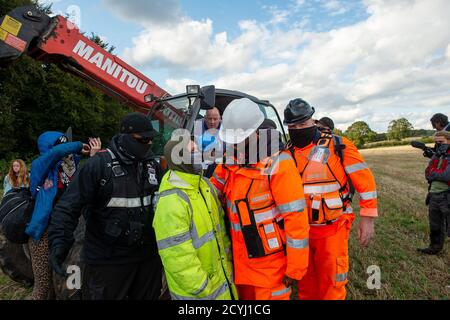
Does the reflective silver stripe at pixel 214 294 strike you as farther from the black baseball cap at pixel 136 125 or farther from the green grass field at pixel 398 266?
the green grass field at pixel 398 266

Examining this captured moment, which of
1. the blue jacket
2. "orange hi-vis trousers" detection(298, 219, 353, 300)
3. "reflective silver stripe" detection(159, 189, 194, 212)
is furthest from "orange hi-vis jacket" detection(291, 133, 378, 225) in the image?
the blue jacket

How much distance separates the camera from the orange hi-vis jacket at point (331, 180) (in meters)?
2.82

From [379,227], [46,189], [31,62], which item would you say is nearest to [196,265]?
[46,189]

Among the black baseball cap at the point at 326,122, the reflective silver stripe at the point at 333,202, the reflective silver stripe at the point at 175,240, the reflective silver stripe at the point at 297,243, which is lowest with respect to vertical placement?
the reflective silver stripe at the point at 297,243

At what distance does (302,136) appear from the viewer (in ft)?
9.61

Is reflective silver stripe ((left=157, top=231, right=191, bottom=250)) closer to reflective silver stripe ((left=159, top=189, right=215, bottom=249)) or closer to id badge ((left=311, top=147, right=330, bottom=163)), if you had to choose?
reflective silver stripe ((left=159, top=189, right=215, bottom=249))

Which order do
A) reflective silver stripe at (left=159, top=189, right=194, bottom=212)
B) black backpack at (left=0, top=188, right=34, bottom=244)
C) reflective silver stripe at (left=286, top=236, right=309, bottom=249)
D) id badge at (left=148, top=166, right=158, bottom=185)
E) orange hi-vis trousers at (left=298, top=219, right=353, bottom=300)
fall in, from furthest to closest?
black backpack at (left=0, top=188, right=34, bottom=244), orange hi-vis trousers at (left=298, top=219, right=353, bottom=300), id badge at (left=148, top=166, right=158, bottom=185), reflective silver stripe at (left=286, top=236, right=309, bottom=249), reflective silver stripe at (left=159, top=189, right=194, bottom=212)

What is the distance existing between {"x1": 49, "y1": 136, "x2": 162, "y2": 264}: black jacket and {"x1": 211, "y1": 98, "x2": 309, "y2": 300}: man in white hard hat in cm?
74

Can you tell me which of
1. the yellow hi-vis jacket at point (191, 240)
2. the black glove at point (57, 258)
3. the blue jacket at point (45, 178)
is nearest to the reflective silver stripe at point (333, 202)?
the yellow hi-vis jacket at point (191, 240)

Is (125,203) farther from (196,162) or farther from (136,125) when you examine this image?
(196,162)

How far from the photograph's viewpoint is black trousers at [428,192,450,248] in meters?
4.76

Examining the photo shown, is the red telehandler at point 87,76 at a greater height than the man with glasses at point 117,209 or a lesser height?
greater

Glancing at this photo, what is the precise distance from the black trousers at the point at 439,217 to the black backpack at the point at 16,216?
547cm

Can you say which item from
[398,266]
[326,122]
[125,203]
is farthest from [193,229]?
[398,266]
